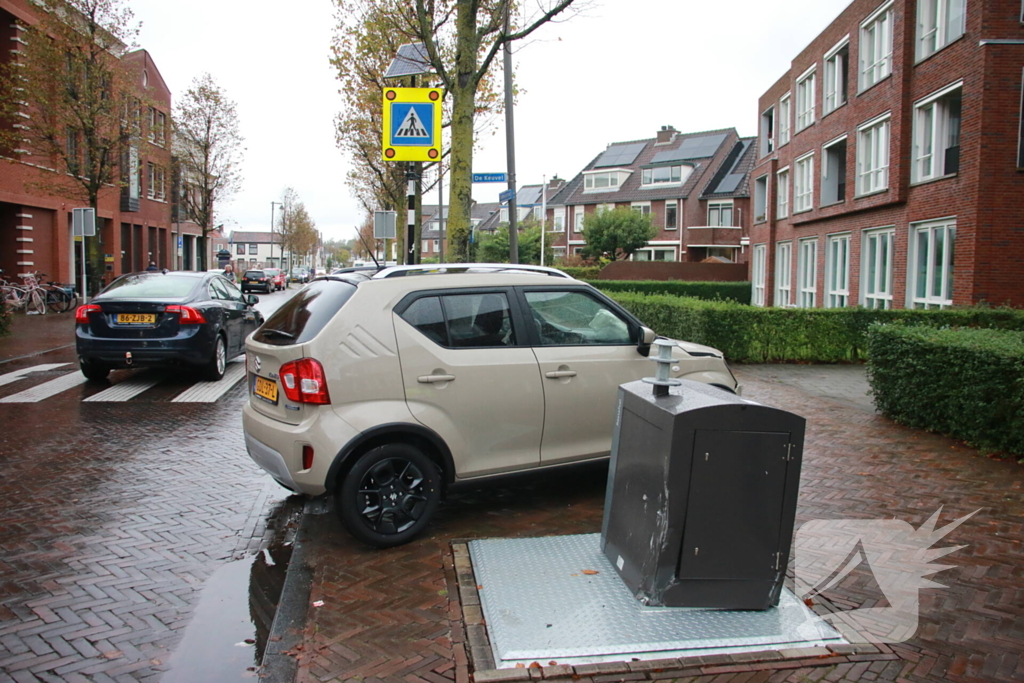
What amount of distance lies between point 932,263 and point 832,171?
29.1 ft

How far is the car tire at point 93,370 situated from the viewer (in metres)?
10.6

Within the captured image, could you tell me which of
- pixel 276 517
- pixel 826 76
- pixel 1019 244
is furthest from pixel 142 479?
pixel 826 76

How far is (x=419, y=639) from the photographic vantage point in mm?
3541

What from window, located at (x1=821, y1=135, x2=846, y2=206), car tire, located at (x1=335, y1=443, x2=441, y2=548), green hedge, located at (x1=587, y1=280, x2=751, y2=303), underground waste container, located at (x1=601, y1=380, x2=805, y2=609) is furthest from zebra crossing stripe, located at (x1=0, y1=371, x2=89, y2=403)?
window, located at (x1=821, y1=135, x2=846, y2=206)

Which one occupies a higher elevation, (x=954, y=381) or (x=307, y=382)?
(x=307, y=382)

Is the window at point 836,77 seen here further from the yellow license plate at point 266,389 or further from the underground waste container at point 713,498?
the underground waste container at point 713,498

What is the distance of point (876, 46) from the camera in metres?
21.9

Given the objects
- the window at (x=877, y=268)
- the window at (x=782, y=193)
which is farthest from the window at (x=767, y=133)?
the window at (x=877, y=268)

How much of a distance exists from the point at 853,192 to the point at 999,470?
18617 mm

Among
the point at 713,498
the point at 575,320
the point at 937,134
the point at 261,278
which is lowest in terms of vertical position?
the point at 713,498

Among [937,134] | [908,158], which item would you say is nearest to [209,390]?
[937,134]

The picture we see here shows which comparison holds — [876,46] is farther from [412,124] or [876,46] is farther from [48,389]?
[48,389]

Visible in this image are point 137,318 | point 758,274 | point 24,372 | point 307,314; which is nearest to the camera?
point 307,314

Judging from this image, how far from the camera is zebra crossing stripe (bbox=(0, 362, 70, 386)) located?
1088 centimetres
